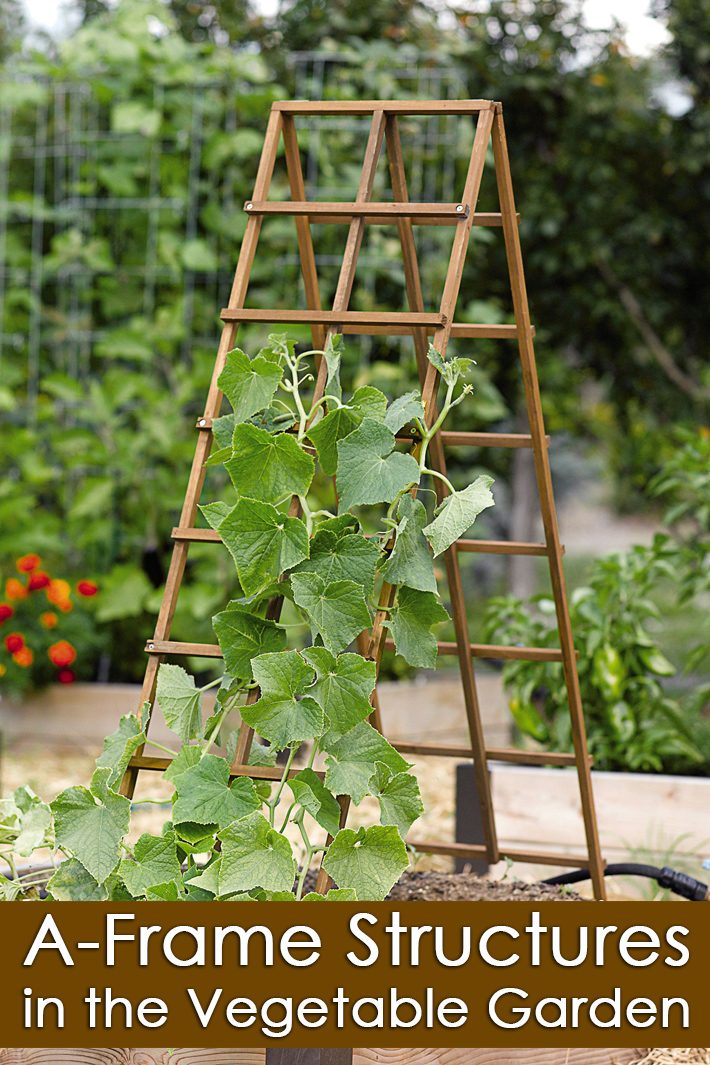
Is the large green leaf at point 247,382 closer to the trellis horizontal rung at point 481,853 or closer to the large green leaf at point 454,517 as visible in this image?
the large green leaf at point 454,517

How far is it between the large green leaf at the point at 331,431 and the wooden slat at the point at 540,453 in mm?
309

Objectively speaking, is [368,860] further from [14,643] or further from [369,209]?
[14,643]

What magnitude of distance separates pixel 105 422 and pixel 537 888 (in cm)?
257

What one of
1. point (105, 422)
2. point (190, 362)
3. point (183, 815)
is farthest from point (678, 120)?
point (183, 815)

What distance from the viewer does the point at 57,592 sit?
146 inches

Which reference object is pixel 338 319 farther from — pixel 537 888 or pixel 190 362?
pixel 190 362

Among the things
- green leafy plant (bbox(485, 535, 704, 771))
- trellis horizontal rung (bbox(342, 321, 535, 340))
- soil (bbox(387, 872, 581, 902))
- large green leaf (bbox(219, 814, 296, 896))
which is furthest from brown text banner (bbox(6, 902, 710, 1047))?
green leafy plant (bbox(485, 535, 704, 771))

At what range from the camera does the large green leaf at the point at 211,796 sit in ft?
4.29

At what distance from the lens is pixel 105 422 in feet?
13.3

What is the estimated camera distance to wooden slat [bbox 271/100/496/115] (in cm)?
152

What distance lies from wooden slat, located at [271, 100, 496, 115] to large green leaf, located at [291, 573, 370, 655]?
0.62 meters

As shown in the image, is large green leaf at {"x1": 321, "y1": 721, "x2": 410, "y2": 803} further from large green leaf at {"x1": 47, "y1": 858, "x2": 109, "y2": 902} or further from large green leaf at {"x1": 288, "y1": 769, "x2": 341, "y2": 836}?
large green leaf at {"x1": 47, "y1": 858, "x2": 109, "y2": 902}

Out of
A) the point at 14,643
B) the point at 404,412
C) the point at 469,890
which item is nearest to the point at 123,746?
the point at 404,412

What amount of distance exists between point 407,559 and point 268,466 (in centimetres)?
19
